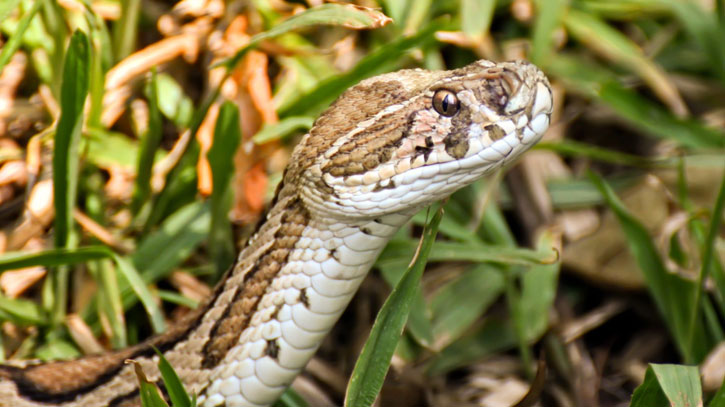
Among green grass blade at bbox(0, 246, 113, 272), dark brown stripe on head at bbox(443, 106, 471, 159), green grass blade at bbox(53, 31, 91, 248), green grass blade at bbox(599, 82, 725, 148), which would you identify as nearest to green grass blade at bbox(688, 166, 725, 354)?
green grass blade at bbox(599, 82, 725, 148)

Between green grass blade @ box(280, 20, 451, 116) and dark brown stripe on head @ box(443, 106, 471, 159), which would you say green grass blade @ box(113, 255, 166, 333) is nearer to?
green grass blade @ box(280, 20, 451, 116)

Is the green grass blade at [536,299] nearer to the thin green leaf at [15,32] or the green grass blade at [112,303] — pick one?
the green grass blade at [112,303]

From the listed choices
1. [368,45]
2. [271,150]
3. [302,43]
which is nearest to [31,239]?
[271,150]

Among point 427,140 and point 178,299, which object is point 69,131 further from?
point 427,140

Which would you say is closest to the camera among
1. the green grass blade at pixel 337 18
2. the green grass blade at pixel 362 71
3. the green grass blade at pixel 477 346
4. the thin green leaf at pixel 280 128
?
the green grass blade at pixel 337 18

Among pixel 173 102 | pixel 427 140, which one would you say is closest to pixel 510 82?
pixel 427 140

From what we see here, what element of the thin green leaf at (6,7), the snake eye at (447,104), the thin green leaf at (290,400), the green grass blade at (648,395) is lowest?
the thin green leaf at (290,400)

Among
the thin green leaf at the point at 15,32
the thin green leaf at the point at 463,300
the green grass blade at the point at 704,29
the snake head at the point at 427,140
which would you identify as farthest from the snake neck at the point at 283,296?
the green grass blade at the point at 704,29
